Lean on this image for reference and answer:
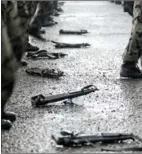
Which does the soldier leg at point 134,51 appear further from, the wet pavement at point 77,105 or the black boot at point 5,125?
the black boot at point 5,125

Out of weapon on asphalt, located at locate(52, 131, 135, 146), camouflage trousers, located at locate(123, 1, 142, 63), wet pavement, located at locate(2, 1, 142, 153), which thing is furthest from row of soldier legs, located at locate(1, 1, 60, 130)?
camouflage trousers, located at locate(123, 1, 142, 63)

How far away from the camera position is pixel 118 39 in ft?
34.7

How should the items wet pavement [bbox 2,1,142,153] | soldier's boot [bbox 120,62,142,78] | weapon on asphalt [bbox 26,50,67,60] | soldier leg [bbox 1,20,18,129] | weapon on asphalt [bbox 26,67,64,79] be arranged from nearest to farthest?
soldier leg [bbox 1,20,18,129], wet pavement [bbox 2,1,142,153], soldier's boot [bbox 120,62,142,78], weapon on asphalt [bbox 26,67,64,79], weapon on asphalt [bbox 26,50,67,60]

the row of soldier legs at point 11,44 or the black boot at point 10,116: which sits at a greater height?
the row of soldier legs at point 11,44

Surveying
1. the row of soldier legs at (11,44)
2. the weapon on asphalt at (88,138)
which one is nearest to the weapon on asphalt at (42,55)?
the row of soldier legs at (11,44)

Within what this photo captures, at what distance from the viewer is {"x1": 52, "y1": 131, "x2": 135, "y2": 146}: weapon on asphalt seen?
12.0 ft

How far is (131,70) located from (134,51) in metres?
0.23

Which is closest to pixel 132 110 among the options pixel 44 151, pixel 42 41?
pixel 44 151

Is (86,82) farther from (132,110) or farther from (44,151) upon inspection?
(44,151)

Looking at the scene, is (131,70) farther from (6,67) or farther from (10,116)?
(6,67)

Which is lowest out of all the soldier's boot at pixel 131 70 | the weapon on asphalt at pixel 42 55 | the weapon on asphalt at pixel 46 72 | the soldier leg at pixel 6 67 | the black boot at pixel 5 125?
the weapon on asphalt at pixel 42 55

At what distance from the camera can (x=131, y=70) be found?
6.22 m

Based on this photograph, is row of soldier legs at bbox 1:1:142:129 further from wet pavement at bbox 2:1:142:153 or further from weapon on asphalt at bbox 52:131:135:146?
weapon on asphalt at bbox 52:131:135:146

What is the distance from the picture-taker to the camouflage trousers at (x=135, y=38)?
19.4 feet
